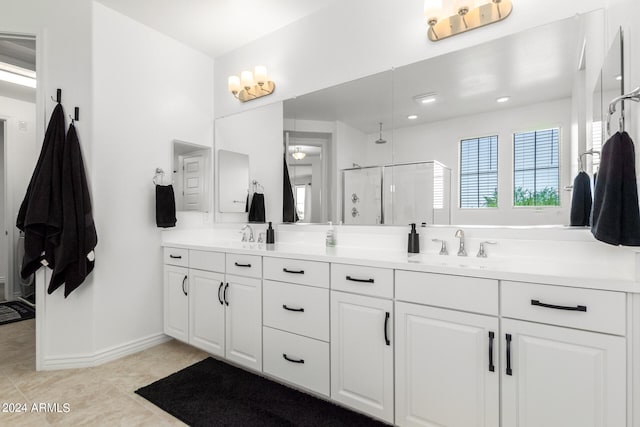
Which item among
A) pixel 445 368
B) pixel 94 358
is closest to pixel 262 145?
pixel 94 358

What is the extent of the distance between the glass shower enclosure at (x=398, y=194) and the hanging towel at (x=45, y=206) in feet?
6.36

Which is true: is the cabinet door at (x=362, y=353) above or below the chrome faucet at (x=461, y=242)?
below

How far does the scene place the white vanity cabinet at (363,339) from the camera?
4.99ft

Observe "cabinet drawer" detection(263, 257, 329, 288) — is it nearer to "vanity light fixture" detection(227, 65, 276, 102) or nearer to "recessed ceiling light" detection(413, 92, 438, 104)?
"recessed ceiling light" detection(413, 92, 438, 104)

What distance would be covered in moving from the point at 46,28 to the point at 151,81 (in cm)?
69

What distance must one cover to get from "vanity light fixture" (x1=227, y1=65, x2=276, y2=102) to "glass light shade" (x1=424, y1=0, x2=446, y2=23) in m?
1.32

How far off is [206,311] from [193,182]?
4.09 feet

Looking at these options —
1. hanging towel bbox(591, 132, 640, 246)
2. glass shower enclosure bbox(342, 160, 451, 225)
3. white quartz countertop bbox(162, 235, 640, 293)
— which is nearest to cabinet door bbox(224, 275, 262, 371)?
white quartz countertop bbox(162, 235, 640, 293)

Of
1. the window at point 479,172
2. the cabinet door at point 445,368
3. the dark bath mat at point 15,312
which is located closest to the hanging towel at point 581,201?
the window at point 479,172

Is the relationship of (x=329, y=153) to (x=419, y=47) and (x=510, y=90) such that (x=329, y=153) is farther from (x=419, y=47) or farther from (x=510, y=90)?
(x=510, y=90)

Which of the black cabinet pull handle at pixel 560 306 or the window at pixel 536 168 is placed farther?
the window at pixel 536 168

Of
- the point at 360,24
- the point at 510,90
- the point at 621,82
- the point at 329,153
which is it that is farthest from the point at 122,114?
the point at 621,82

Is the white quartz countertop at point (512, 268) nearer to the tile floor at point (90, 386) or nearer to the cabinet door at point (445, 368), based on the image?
the cabinet door at point (445, 368)

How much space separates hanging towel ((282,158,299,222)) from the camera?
2.56 metres
